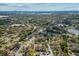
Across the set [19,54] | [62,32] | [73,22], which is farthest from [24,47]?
[73,22]

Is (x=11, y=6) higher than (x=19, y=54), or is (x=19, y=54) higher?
(x=11, y=6)

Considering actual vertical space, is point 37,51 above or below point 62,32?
below

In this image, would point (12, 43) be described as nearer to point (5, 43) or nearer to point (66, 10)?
point (5, 43)

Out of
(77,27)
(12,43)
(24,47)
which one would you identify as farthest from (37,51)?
(77,27)

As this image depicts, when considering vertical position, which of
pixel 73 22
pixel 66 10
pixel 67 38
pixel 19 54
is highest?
pixel 66 10

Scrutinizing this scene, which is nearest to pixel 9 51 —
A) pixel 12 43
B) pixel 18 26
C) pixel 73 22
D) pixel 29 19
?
pixel 12 43

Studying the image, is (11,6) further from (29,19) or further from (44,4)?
(44,4)

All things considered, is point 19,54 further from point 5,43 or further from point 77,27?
point 77,27
